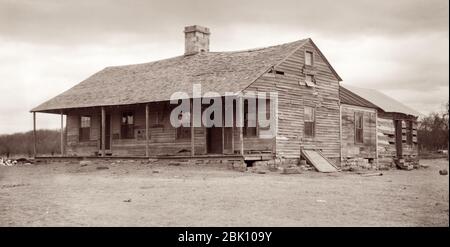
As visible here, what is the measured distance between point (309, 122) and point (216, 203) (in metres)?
14.8

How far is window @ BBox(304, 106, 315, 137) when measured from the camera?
1004 inches

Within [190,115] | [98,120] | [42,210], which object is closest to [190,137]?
[190,115]

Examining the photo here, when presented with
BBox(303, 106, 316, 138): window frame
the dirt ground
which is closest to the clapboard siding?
BBox(303, 106, 316, 138): window frame

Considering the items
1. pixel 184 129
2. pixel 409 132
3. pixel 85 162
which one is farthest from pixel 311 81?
pixel 85 162

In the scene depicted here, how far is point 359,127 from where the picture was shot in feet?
95.1

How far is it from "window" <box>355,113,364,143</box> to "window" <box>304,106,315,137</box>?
3969mm

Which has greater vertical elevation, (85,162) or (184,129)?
(184,129)

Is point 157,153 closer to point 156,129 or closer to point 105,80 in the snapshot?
point 156,129

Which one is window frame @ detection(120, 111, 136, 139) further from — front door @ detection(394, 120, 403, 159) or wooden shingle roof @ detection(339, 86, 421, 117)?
front door @ detection(394, 120, 403, 159)

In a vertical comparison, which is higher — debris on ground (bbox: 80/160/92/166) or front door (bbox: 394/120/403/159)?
front door (bbox: 394/120/403/159)

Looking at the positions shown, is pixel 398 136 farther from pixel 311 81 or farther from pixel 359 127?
pixel 311 81
